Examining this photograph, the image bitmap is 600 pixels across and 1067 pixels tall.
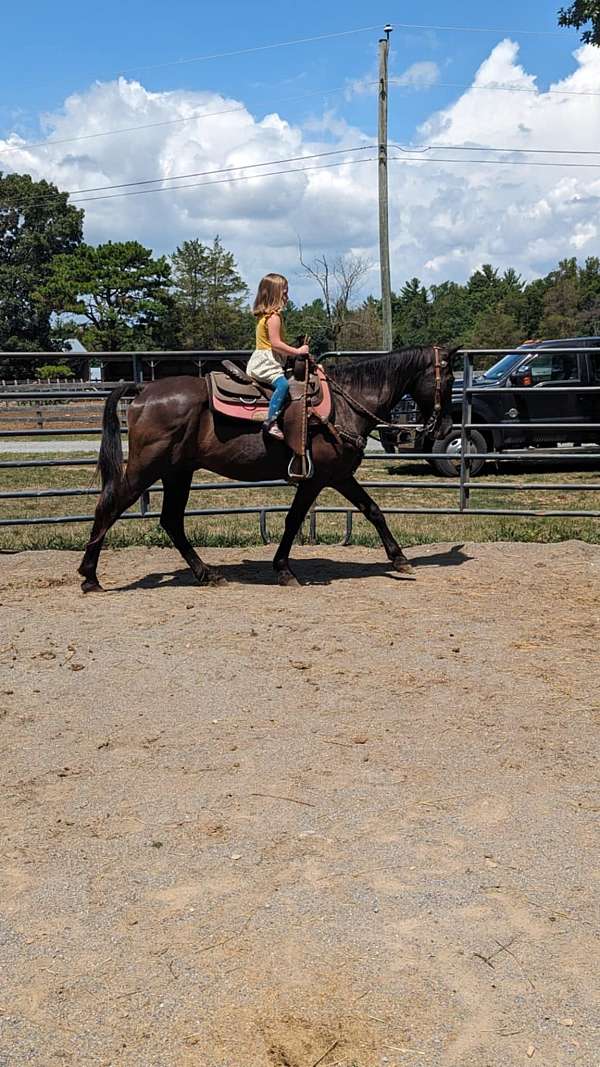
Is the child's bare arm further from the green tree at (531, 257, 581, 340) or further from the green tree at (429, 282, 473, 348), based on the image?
the green tree at (429, 282, 473, 348)

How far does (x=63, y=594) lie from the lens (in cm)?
735

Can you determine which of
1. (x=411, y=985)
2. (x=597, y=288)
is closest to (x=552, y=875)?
(x=411, y=985)

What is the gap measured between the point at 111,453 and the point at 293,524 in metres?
1.55

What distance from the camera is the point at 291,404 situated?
7.46 metres

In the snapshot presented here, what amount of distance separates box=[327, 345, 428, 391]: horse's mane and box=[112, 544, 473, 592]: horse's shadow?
5.04 feet

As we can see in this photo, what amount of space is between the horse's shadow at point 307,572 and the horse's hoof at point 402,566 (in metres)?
0.06

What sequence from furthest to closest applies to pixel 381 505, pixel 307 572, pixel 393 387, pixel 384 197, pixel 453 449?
pixel 384 197 → pixel 453 449 → pixel 381 505 → pixel 307 572 → pixel 393 387

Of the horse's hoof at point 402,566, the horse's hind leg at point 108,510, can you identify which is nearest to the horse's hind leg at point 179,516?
the horse's hind leg at point 108,510

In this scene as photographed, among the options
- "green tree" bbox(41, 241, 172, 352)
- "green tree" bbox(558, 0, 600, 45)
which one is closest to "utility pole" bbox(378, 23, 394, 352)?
"green tree" bbox(558, 0, 600, 45)

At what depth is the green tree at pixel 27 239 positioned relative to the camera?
75.8 m

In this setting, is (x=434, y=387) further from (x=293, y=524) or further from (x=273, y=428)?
(x=293, y=524)

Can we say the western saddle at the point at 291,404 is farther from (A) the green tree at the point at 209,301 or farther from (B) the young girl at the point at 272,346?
(A) the green tree at the point at 209,301

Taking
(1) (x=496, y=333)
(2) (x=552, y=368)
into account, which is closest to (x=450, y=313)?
(1) (x=496, y=333)

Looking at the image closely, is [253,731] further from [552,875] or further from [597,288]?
Answer: [597,288]
